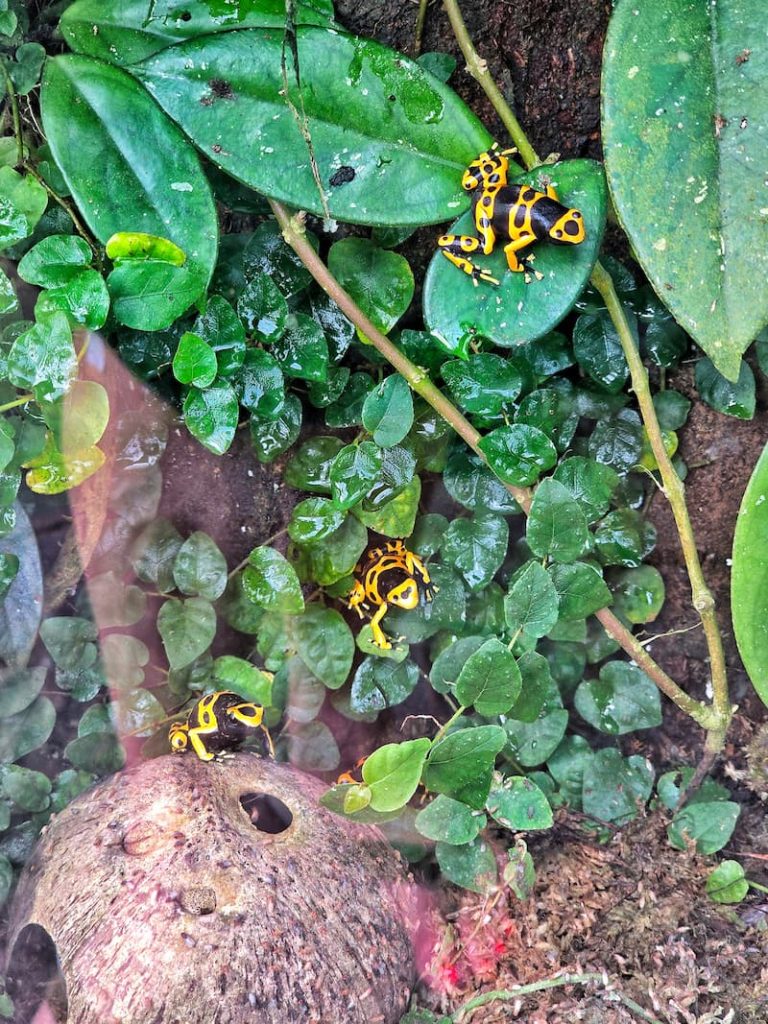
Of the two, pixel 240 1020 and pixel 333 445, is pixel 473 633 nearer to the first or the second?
pixel 333 445

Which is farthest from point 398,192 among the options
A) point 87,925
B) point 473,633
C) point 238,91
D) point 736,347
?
point 87,925

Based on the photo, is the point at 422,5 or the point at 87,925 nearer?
the point at 87,925

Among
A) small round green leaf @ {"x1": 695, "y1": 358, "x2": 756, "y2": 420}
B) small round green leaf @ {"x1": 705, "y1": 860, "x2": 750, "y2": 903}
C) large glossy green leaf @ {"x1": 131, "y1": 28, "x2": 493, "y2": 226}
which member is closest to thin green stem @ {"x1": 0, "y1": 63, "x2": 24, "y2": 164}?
large glossy green leaf @ {"x1": 131, "y1": 28, "x2": 493, "y2": 226}

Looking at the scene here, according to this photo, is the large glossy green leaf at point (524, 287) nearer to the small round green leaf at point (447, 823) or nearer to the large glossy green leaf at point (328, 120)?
the large glossy green leaf at point (328, 120)

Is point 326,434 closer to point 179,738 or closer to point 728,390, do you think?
point 179,738

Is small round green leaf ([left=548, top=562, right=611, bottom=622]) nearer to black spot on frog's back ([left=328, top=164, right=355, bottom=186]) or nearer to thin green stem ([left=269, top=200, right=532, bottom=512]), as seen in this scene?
thin green stem ([left=269, top=200, right=532, bottom=512])

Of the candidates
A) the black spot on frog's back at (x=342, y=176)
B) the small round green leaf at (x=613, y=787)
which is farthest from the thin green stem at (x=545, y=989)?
the black spot on frog's back at (x=342, y=176)

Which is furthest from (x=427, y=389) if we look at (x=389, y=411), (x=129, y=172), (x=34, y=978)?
(x=34, y=978)
